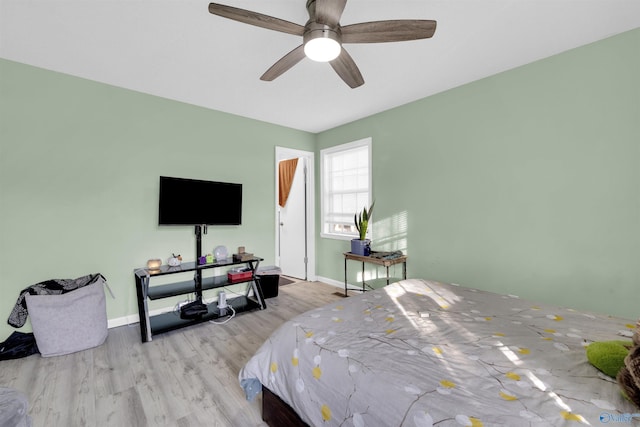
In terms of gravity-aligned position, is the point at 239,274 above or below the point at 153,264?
below

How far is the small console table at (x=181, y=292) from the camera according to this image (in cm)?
254

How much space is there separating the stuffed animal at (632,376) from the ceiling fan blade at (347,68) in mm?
1914

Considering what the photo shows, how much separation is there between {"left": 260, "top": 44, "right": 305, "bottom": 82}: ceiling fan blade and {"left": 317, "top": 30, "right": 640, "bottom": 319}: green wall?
6.22 feet

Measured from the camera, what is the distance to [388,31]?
1553 mm

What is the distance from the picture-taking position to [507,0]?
1.72 meters

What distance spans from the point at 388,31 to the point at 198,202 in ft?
8.20

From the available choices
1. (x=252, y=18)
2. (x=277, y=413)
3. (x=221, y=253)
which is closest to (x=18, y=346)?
(x=221, y=253)

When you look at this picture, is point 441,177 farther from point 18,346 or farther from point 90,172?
point 18,346

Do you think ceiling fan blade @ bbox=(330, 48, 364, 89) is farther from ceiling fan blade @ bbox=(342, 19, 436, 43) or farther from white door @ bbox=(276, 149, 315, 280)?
white door @ bbox=(276, 149, 315, 280)

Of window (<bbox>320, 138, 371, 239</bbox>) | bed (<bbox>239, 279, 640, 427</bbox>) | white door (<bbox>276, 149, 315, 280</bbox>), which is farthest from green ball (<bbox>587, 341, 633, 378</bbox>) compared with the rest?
white door (<bbox>276, 149, 315, 280</bbox>)

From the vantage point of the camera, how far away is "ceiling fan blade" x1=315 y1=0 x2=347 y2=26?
139 cm

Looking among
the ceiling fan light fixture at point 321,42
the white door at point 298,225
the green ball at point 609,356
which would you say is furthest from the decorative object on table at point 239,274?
the green ball at point 609,356

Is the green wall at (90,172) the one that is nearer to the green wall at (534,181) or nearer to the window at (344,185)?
the window at (344,185)

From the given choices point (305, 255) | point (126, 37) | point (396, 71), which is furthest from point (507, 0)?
point (305, 255)
